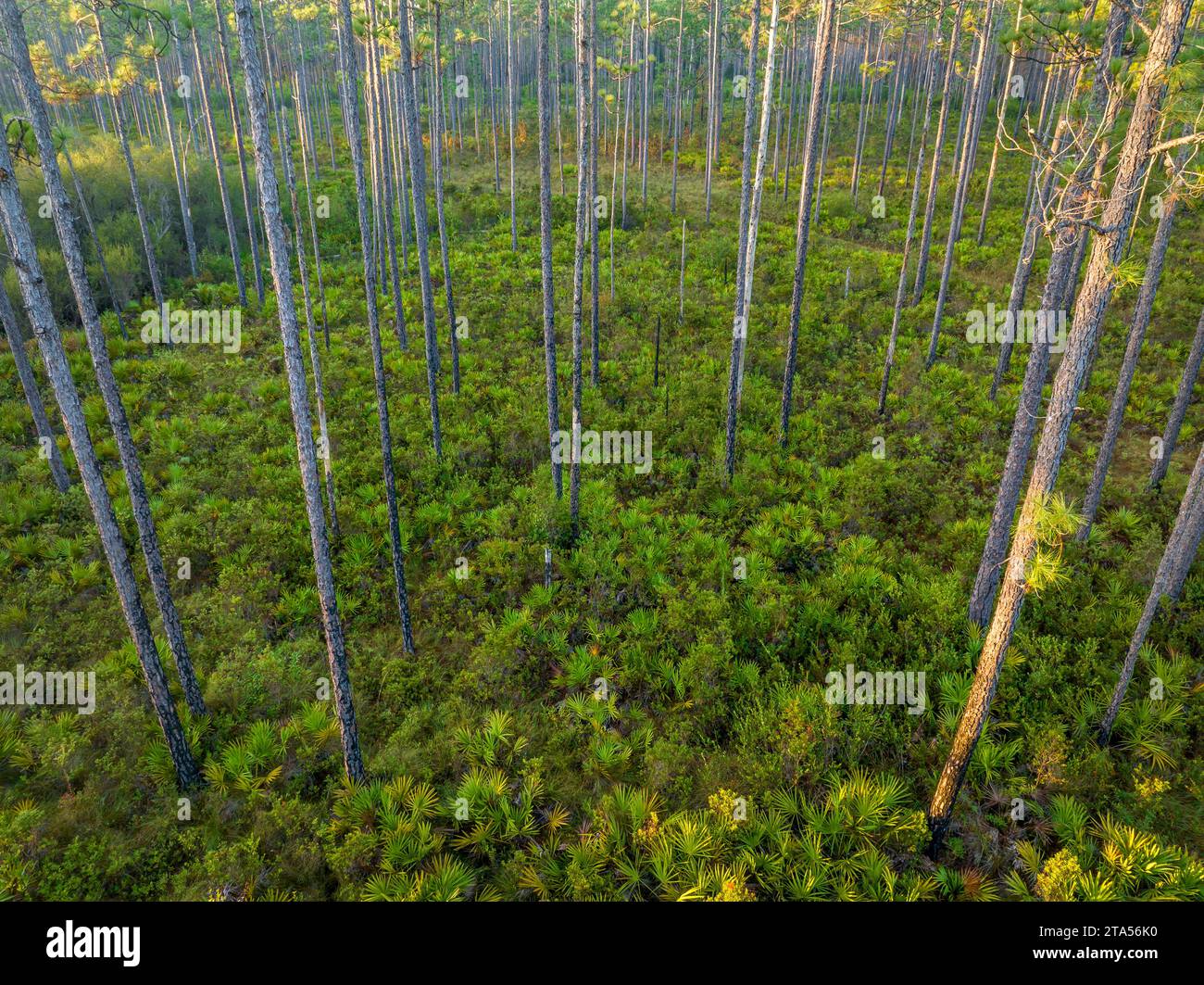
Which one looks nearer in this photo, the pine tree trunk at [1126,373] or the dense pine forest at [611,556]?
the dense pine forest at [611,556]

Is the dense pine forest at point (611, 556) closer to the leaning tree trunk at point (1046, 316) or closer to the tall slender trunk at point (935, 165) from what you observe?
the leaning tree trunk at point (1046, 316)

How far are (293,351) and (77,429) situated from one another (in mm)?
3452

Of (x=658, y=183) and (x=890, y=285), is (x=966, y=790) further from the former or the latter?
(x=658, y=183)

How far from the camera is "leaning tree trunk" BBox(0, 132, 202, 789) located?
7.22 metres

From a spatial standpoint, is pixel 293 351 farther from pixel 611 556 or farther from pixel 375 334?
pixel 611 556

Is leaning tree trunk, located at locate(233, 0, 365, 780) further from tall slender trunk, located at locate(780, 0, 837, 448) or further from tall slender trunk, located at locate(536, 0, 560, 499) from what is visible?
tall slender trunk, located at locate(780, 0, 837, 448)

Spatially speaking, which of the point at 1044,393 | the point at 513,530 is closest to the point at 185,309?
the point at 513,530

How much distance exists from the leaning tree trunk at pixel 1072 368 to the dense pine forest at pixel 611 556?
1.7 inches

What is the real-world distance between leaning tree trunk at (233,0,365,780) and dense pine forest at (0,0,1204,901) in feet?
0.24

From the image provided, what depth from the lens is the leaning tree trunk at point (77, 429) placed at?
7.22 metres

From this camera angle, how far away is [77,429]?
26.3ft

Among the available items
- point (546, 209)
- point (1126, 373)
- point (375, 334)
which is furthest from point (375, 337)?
point (1126, 373)

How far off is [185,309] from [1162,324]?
38.2 m

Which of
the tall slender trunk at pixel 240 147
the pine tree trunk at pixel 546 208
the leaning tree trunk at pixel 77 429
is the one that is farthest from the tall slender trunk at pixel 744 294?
the tall slender trunk at pixel 240 147
